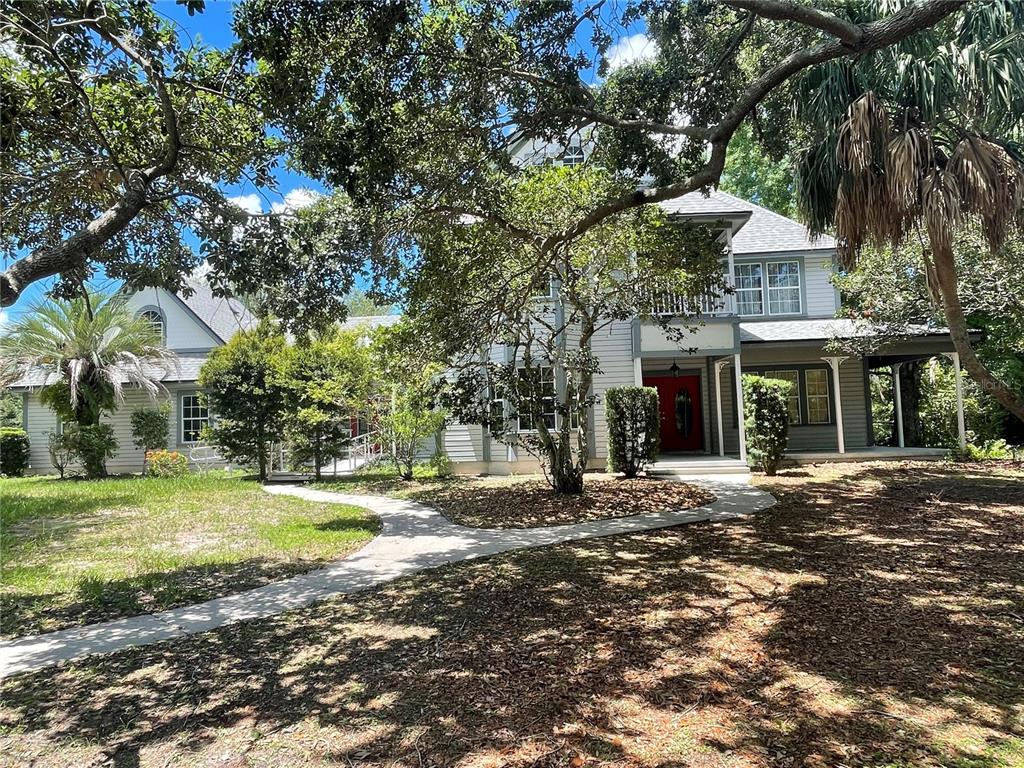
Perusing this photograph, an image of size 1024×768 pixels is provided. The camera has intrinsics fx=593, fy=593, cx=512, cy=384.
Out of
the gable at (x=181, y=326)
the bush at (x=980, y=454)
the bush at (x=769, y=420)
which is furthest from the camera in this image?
the gable at (x=181, y=326)

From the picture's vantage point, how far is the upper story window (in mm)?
17594

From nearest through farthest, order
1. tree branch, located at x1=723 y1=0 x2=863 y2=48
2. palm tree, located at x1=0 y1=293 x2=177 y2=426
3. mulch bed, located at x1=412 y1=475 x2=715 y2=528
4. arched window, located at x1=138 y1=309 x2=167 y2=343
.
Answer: tree branch, located at x1=723 y1=0 x2=863 y2=48 → mulch bed, located at x1=412 y1=475 x2=715 y2=528 → palm tree, located at x1=0 y1=293 x2=177 y2=426 → arched window, located at x1=138 y1=309 x2=167 y2=343

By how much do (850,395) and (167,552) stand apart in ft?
57.5

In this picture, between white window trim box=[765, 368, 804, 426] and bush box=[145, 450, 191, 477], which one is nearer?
bush box=[145, 450, 191, 477]

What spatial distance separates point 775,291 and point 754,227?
2.40m

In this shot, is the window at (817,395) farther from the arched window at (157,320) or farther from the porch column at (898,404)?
the arched window at (157,320)

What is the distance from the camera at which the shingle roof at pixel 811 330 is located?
15.1 meters

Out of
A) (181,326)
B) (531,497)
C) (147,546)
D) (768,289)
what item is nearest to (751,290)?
(768,289)

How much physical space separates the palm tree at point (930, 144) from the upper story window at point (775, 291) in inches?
308

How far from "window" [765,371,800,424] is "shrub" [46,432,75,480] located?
19.7 m

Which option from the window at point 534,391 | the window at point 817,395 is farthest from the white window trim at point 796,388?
the window at point 534,391

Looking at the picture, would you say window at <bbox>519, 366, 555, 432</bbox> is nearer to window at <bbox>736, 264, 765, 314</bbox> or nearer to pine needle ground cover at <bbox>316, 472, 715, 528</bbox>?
pine needle ground cover at <bbox>316, 472, 715, 528</bbox>

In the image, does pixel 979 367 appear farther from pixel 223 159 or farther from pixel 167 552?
pixel 167 552

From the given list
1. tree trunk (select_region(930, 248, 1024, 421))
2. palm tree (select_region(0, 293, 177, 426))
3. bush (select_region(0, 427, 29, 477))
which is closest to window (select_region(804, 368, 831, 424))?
tree trunk (select_region(930, 248, 1024, 421))
